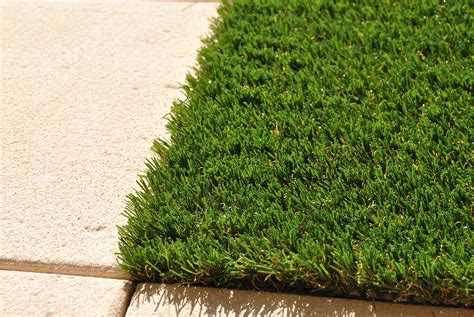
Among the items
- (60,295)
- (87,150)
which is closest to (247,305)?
(60,295)

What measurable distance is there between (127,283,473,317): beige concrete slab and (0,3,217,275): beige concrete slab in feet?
0.72

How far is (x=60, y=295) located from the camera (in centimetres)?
264

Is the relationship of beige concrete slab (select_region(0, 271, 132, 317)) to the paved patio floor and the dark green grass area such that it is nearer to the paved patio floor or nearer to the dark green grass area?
the paved patio floor

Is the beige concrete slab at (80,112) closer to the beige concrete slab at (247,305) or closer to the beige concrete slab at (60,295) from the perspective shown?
the beige concrete slab at (60,295)

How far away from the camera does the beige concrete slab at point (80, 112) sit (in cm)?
289

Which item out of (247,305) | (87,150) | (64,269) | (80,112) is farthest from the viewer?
(80,112)

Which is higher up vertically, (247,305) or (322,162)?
(322,162)

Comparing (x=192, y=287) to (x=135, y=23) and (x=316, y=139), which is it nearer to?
(x=316, y=139)

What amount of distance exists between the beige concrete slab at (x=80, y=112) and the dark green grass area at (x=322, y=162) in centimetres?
14

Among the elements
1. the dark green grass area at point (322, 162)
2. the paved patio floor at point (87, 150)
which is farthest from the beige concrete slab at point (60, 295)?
the dark green grass area at point (322, 162)

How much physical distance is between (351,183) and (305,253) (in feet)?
1.43

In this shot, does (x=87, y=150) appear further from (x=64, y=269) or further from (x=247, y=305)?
(x=247, y=305)

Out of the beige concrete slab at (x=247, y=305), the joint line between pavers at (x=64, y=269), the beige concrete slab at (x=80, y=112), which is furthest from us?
the beige concrete slab at (x=80, y=112)

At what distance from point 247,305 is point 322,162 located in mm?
695
